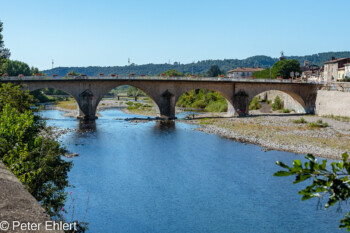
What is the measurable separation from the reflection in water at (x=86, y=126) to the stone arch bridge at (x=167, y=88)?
2.16 meters

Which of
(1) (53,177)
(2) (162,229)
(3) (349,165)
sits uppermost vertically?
(3) (349,165)

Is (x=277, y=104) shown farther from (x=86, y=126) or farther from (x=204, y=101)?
(x=86, y=126)

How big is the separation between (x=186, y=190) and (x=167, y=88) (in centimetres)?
3913

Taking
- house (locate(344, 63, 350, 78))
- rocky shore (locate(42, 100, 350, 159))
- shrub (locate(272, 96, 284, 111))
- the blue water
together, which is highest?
house (locate(344, 63, 350, 78))

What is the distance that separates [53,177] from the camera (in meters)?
18.0

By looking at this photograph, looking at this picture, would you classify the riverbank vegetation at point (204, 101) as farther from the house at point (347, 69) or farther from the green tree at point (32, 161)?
the green tree at point (32, 161)

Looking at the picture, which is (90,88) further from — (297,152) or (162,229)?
(162,229)

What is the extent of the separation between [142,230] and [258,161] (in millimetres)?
16221

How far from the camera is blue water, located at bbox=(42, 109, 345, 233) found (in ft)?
66.1

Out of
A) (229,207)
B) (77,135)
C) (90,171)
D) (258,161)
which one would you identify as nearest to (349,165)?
(229,207)

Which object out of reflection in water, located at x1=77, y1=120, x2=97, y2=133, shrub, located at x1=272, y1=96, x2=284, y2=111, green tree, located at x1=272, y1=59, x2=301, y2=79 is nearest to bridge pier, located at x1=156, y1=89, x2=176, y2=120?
reflection in water, located at x1=77, y1=120, x2=97, y2=133

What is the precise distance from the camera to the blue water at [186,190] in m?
20.2

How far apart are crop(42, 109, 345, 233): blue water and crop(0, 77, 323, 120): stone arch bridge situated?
690 inches

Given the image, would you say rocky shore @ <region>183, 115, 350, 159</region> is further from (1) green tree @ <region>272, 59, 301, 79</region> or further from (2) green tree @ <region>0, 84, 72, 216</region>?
(1) green tree @ <region>272, 59, 301, 79</region>
